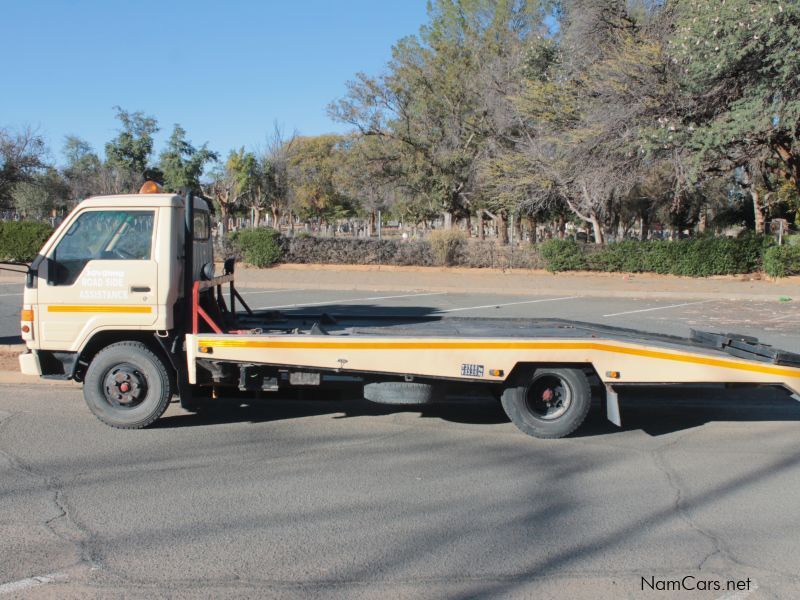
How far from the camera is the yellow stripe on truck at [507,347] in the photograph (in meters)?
6.21

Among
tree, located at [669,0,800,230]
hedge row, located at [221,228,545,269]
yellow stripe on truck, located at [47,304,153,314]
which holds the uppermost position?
tree, located at [669,0,800,230]

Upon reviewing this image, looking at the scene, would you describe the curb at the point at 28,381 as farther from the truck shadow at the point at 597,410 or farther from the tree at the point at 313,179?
the tree at the point at 313,179

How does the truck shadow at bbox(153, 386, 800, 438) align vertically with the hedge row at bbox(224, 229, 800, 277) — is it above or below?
below

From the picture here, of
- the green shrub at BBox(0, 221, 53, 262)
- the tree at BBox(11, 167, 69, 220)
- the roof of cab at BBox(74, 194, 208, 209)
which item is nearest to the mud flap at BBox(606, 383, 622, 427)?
the roof of cab at BBox(74, 194, 208, 209)

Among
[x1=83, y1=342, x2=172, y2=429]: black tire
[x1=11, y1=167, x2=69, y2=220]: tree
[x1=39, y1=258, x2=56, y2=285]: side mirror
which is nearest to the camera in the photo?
[x1=39, y1=258, x2=56, y2=285]: side mirror

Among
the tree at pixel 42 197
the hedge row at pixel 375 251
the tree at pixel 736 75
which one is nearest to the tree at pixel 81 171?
the tree at pixel 42 197

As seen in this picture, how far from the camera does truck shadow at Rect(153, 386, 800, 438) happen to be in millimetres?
7242

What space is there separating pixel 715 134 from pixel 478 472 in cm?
1426

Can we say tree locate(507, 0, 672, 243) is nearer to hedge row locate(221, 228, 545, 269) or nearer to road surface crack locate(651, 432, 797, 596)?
hedge row locate(221, 228, 545, 269)

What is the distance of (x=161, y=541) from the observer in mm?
4426

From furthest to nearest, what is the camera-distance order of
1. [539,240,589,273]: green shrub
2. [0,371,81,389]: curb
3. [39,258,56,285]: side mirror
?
1. [539,240,589,273]: green shrub
2. [0,371,81,389]: curb
3. [39,258,56,285]: side mirror

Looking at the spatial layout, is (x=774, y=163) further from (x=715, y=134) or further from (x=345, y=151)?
(x=345, y=151)

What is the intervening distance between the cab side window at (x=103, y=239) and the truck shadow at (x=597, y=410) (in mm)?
1712

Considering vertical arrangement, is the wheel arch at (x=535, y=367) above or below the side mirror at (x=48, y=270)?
below
